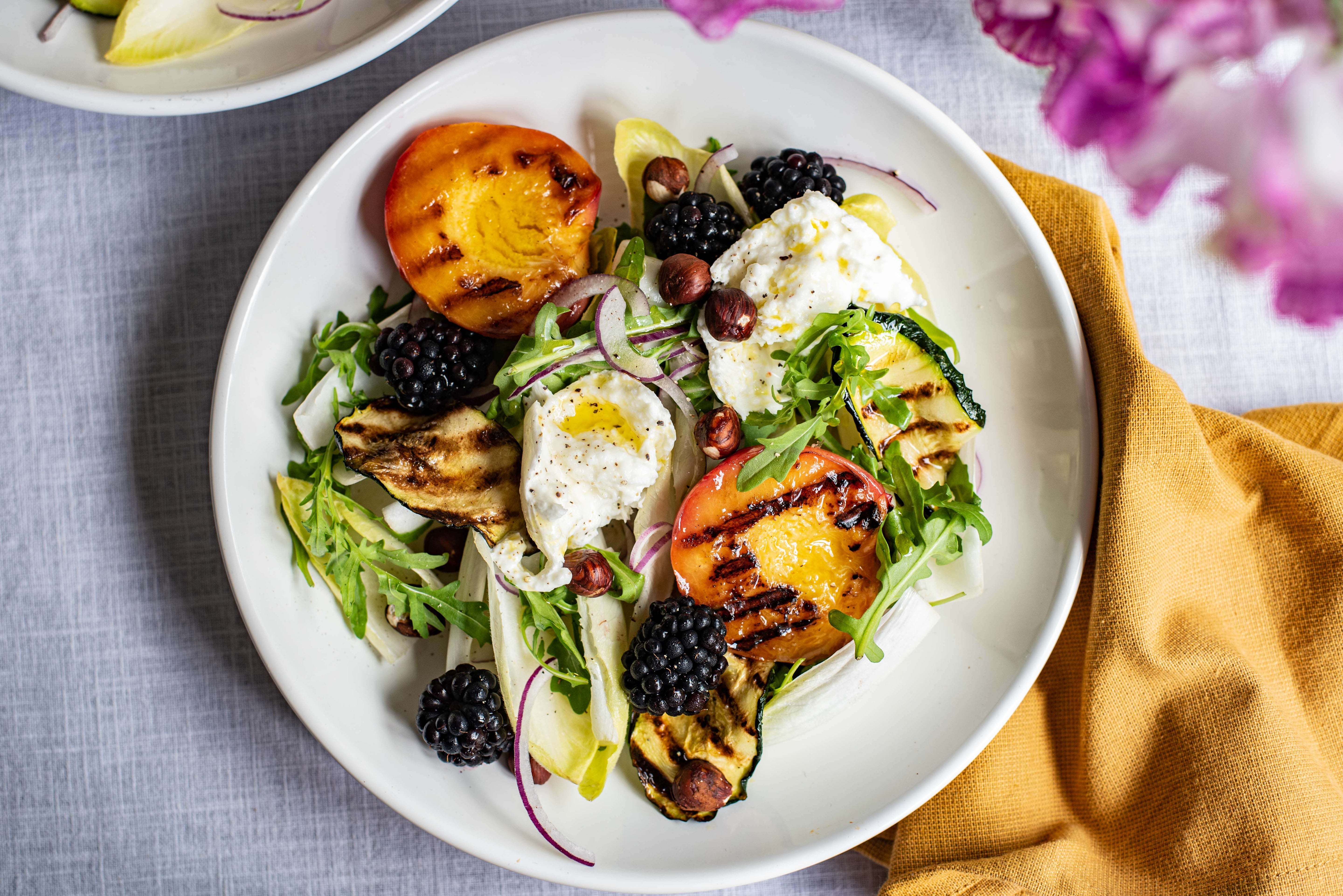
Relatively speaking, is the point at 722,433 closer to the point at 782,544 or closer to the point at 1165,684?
the point at 782,544

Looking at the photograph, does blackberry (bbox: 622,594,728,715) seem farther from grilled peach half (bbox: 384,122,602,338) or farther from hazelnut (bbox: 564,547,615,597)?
grilled peach half (bbox: 384,122,602,338)

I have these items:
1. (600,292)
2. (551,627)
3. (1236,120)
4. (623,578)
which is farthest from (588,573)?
(1236,120)

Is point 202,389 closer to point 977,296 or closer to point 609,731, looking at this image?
point 609,731

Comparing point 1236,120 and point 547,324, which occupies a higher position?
point 1236,120

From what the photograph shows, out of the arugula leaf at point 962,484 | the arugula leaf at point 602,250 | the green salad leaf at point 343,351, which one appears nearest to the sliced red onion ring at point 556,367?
the arugula leaf at point 602,250

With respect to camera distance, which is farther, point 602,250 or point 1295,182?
point 602,250

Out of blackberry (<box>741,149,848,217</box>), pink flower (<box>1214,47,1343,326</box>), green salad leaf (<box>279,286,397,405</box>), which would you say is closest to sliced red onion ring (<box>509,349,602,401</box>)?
green salad leaf (<box>279,286,397,405</box>)
